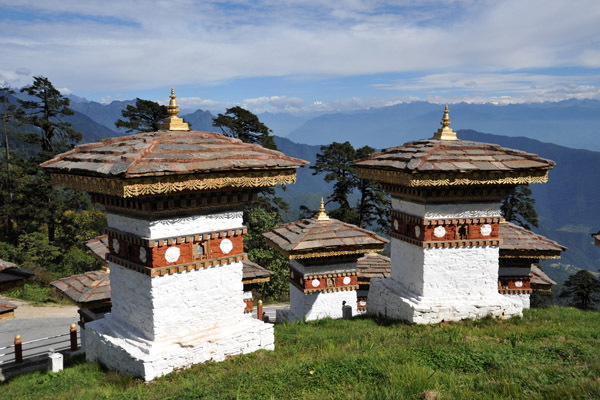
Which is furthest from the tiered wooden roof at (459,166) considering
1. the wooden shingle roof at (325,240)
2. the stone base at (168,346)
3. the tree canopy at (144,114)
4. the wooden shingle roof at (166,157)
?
Result: the tree canopy at (144,114)

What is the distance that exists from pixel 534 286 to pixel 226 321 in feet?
31.2

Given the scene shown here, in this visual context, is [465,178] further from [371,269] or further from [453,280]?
[371,269]

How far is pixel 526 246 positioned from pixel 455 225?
11.7ft

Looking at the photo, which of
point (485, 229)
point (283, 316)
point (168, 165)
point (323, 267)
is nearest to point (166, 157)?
point (168, 165)

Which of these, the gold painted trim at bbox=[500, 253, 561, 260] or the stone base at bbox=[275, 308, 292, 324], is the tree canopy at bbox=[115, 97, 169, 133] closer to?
the stone base at bbox=[275, 308, 292, 324]

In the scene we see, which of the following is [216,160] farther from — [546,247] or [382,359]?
[546,247]

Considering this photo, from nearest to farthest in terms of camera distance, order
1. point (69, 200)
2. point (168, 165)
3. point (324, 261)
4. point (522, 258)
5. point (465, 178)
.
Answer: point (168, 165) → point (465, 178) → point (324, 261) → point (522, 258) → point (69, 200)

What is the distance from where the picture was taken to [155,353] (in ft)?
24.7

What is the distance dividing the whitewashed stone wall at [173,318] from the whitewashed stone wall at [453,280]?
3.71m

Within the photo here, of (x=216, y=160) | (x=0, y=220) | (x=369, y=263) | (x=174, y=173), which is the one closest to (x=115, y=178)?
(x=174, y=173)

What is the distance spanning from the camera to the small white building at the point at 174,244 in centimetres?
742

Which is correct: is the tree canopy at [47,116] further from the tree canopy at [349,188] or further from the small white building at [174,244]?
the small white building at [174,244]

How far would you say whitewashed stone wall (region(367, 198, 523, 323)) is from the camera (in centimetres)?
993

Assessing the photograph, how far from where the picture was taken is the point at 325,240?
39.4 ft
